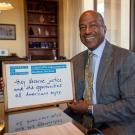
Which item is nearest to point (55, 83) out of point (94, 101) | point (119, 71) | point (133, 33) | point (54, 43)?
point (94, 101)

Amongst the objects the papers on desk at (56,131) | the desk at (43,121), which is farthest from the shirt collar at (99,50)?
the papers on desk at (56,131)

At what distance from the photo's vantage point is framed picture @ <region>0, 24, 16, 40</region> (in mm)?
5676

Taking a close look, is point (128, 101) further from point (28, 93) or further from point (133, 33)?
point (133, 33)

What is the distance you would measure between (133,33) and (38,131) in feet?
8.00

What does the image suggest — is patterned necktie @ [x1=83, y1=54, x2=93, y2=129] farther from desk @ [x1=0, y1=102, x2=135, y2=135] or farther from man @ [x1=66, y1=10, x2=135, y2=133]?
desk @ [x1=0, y1=102, x2=135, y2=135]

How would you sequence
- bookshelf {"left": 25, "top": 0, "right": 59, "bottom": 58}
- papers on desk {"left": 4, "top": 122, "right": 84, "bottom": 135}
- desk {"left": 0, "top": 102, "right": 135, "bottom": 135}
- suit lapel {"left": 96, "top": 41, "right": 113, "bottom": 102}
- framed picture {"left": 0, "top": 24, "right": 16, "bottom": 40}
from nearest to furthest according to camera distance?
1. papers on desk {"left": 4, "top": 122, "right": 84, "bottom": 135}
2. desk {"left": 0, "top": 102, "right": 135, "bottom": 135}
3. suit lapel {"left": 96, "top": 41, "right": 113, "bottom": 102}
4. framed picture {"left": 0, "top": 24, "right": 16, "bottom": 40}
5. bookshelf {"left": 25, "top": 0, "right": 59, "bottom": 58}

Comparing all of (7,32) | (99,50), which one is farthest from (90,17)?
(7,32)

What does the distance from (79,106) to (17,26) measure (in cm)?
486

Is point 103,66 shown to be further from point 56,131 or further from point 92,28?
point 56,131

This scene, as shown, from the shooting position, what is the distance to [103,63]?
143 cm

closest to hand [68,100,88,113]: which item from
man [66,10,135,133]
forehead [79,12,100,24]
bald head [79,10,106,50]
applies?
man [66,10,135,133]

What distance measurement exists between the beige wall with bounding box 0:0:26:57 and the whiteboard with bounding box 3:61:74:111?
182 inches

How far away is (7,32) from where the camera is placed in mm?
5684

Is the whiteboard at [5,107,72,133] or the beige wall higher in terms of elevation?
the beige wall
